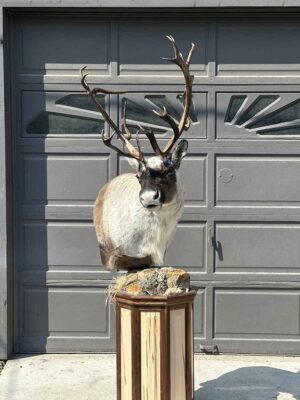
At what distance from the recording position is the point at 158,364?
366 centimetres

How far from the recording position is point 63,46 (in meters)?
Answer: 5.23

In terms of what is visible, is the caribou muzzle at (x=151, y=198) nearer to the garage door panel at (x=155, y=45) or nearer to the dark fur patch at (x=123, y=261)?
the dark fur patch at (x=123, y=261)

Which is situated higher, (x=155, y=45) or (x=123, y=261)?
(x=155, y=45)

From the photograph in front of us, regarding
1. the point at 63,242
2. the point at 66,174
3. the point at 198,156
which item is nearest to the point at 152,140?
the point at 198,156

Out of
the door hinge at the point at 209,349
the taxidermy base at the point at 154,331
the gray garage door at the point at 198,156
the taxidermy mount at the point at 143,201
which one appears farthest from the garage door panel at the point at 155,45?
the door hinge at the point at 209,349

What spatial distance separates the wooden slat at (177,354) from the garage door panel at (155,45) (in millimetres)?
2283

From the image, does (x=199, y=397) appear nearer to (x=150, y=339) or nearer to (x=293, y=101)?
(x=150, y=339)

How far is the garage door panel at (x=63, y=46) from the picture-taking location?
522 cm

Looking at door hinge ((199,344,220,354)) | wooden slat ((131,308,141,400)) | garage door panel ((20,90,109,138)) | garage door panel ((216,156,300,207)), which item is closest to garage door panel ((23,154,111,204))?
garage door panel ((20,90,109,138))

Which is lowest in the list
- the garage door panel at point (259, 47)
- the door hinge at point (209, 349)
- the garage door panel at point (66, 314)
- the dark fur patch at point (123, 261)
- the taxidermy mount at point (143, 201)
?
the door hinge at point (209, 349)

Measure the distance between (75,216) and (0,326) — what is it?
1089 mm

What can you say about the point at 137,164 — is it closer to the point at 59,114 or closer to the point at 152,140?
the point at 152,140

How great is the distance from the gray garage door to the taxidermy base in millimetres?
1516

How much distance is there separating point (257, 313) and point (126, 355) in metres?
1.83
